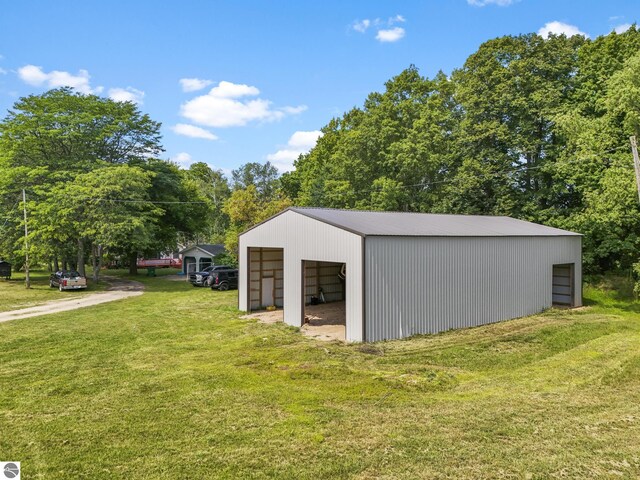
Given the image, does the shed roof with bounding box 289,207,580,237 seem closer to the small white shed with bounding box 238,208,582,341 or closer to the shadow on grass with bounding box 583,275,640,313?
the small white shed with bounding box 238,208,582,341

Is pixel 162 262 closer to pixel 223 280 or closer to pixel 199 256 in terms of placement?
pixel 199 256

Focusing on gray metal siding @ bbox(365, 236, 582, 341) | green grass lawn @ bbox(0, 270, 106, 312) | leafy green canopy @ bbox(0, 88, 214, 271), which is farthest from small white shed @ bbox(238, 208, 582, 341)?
leafy green canopy @ bbox(0, 88, 214, 271)

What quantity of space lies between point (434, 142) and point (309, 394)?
2617cm

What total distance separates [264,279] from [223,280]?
7.74m

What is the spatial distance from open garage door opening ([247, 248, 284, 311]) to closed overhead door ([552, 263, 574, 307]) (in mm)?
13497

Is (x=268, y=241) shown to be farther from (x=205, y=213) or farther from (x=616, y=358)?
(x=205, y=213)

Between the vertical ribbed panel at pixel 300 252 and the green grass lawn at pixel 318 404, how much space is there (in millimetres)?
1331

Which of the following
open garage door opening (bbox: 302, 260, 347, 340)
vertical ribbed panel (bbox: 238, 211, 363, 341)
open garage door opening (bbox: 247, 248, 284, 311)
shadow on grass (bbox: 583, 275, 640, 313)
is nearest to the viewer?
vertical ribbed panel (bbox: 238, 211, 363, 341)

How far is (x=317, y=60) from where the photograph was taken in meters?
19.8

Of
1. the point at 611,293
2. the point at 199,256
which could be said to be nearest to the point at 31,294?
the point at 199,256

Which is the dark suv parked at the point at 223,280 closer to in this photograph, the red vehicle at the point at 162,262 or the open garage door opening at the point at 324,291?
the open garage door opening at the point at 324,291

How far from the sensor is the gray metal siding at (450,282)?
488 inches

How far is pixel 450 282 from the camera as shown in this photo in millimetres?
14000

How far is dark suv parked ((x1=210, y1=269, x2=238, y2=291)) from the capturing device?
25719 millimetres
